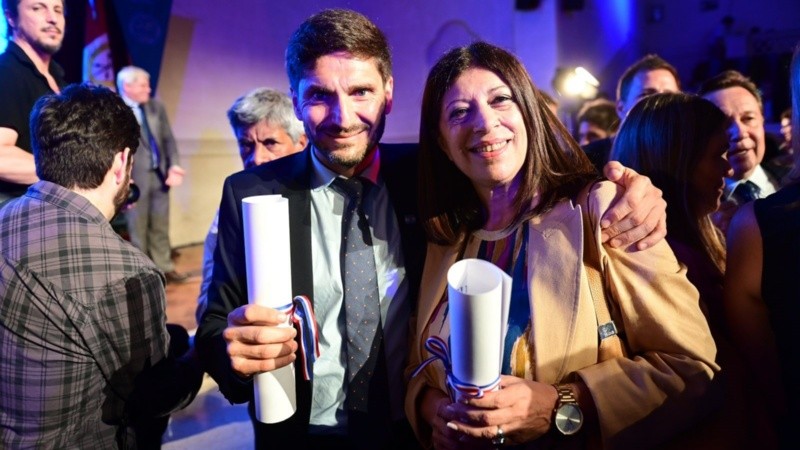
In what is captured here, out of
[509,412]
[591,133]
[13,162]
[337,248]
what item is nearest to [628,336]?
[509,412]

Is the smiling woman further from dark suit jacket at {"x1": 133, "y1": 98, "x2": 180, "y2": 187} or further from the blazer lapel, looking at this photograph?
dark suit jacket at {"x1": 133, "y1": 98, "x2": 180, "y2": 187}

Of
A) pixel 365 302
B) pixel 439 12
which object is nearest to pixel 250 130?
pixel 365 302

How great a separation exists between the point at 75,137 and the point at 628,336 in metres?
1.61

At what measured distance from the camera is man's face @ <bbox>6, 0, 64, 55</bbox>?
2.29 meters

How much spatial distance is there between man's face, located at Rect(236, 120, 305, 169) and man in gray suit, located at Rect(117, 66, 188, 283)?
2.65m

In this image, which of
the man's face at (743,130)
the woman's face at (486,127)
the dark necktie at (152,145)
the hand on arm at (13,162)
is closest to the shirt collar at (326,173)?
the woman's face at (486,127)

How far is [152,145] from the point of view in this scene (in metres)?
4.80

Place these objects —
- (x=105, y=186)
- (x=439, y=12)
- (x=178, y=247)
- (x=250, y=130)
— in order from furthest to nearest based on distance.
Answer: (x=439, y=12)
(x=178, y=247)
(x=250, y=130)
(x=105, y=186)

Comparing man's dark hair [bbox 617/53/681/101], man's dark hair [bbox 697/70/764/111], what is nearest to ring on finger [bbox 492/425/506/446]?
man's dark hair [bbox 697/70/764/111]

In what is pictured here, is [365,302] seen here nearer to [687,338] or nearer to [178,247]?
[687,338]

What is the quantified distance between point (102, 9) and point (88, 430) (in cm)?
469

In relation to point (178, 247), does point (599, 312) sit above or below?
above

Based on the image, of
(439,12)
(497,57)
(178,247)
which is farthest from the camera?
(439,12)

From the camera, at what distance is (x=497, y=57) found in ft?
4.25
